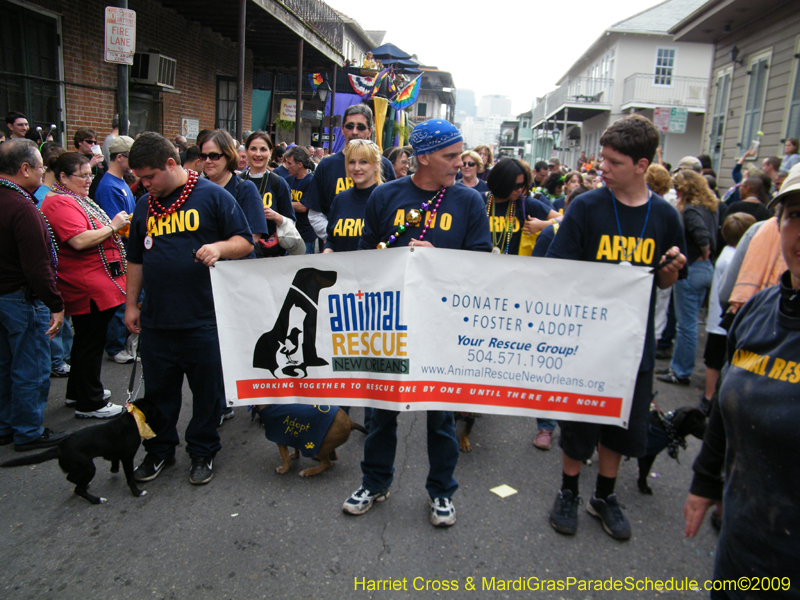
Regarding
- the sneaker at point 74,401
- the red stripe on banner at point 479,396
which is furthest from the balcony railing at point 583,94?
the red stripe on banner at point 479,396

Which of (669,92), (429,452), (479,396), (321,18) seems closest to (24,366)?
(429,452)

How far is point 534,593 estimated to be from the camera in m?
2.72

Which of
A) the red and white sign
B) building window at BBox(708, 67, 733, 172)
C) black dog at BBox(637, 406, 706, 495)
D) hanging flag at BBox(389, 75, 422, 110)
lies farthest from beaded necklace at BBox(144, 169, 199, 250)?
building window at BBox(708, 67, 733, 172)

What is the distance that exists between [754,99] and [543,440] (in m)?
12.8

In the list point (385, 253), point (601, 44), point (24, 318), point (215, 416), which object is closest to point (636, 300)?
point (385, 253)

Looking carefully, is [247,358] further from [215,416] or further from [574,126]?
[574,126]

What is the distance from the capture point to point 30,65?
8773 millimetres

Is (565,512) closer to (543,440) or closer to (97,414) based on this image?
(543,440)

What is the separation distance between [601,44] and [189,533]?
38.7m

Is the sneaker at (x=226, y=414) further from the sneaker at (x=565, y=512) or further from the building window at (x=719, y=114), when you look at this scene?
the building window at (x=719, y=114)

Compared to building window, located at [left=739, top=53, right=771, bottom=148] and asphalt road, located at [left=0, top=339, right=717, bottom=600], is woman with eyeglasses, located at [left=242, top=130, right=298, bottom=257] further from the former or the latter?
building window, located at [left=739, top=53, right=771, bottom=148]

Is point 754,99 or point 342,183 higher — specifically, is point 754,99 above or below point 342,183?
above

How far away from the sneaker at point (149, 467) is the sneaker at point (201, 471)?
23cm

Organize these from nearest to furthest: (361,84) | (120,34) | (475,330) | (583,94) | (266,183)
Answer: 1. (475,330)
2. (266,183)
3. (120,34)
4. (361,84)
5. (583,94)
